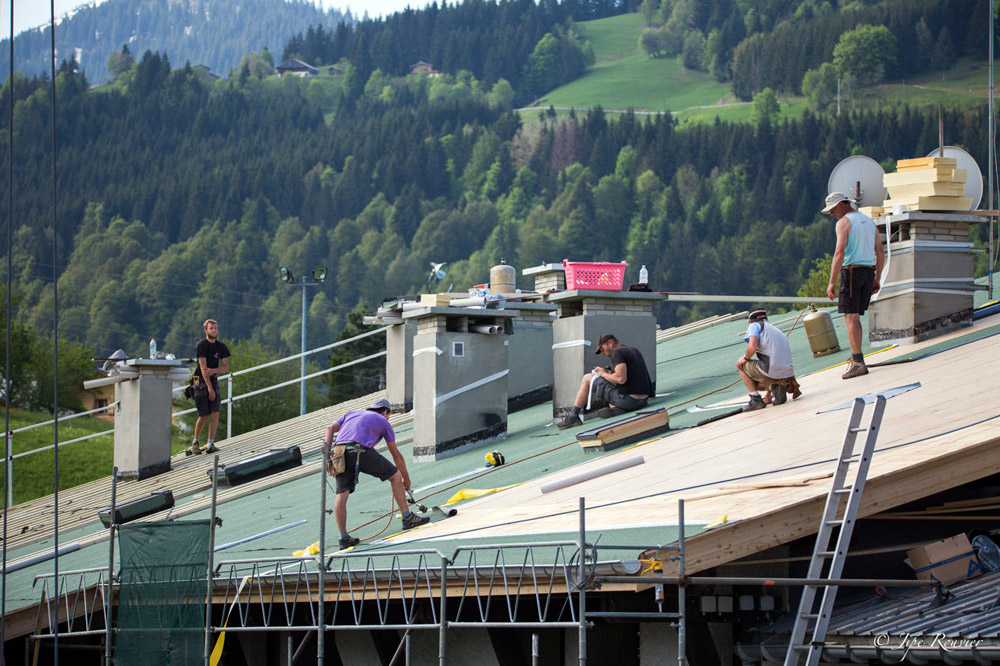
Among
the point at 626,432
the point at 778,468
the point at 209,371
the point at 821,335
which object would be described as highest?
the point at 209,371

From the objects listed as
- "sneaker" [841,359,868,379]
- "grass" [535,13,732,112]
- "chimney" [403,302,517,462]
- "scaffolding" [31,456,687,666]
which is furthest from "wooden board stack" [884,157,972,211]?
"grass" [535,13,732,112]

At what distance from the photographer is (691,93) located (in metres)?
178

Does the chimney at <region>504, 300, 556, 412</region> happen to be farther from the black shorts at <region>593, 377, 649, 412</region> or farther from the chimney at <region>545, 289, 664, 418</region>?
the black shorts at <region>593, 377, 649, 412</region>

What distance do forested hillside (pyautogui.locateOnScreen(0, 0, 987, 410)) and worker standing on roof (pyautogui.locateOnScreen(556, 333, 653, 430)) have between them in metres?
95.3

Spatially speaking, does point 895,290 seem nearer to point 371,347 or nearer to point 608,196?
point 371,347

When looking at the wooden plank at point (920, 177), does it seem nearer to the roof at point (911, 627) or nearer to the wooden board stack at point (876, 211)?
the wooden board stack at point (876, 211)

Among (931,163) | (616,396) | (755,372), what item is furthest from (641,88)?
(755,372)

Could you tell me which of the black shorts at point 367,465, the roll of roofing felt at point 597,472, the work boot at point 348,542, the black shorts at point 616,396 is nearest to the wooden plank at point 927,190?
the black shorts at point 616,396

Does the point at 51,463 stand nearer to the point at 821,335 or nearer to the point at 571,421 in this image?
the point at 571,421

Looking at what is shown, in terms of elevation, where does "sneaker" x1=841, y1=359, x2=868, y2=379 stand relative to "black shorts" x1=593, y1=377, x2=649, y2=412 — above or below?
below

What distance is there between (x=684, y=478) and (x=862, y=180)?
5874 millimetres

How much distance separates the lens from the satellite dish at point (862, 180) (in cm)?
1430

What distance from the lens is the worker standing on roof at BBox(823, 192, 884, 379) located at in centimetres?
1180

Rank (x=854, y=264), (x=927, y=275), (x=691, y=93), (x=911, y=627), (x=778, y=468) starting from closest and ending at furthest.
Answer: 1. (x=911, y=627)
2. (x=778, y=468)
3. (x=854, y=264)
4. (x=927, y=275)
5. (x=691, y=93)
